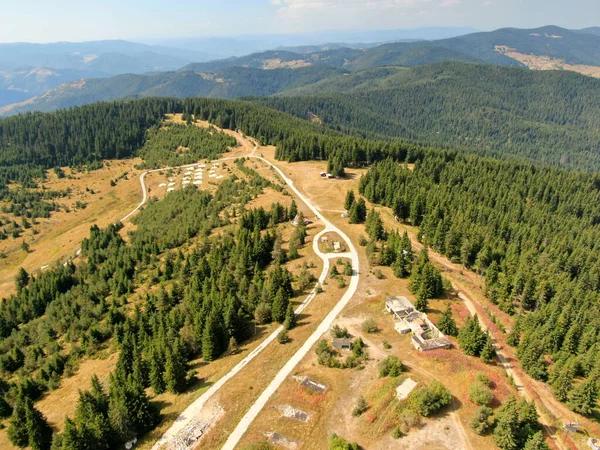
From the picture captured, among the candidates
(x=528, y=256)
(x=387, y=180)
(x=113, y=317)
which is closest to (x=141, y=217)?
(x=113, y=317)

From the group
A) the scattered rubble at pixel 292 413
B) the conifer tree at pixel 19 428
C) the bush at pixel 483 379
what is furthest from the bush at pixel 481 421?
the conifer tree at pixel 19 428

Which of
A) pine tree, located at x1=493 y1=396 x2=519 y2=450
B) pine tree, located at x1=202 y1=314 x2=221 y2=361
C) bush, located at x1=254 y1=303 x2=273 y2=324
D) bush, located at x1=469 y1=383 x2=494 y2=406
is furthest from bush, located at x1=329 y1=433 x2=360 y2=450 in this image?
bush, located at x1=254 y1=303 x2=273 y2=324

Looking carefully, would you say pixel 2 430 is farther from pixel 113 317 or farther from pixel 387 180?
pixel 387 180

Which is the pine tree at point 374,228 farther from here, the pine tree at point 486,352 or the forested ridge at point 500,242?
the pine tree at point 486,352

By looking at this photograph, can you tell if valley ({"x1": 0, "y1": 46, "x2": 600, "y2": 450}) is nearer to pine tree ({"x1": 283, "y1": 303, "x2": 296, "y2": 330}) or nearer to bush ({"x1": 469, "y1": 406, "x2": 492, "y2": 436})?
bush ({"x1": 469, "y1": 406, "x2": 492, "y2": 436})

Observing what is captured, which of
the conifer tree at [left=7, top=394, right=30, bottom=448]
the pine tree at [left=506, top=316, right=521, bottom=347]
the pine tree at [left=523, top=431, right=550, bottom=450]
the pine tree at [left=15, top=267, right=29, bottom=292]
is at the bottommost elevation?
the pine tree at [left=15, top=267, right=29, bottom=292]

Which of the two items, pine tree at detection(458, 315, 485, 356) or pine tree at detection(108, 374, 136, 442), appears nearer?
pine tree at detection(108, 374, 136, 442)

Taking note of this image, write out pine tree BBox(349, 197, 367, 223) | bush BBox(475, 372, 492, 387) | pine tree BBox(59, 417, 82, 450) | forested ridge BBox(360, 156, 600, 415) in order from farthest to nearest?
pine tree BBox(349, 197, 367, 223) < forested ridge BBox(360, 156, 600, 415) < bush BBox(475, 372, 492, 387) < pine tree BBox(59, 417, 82, 450)
